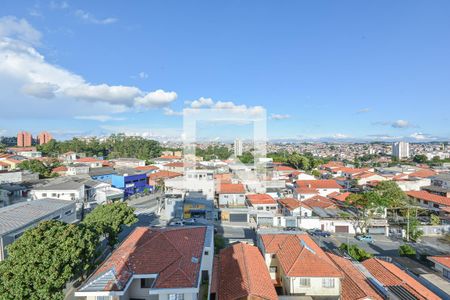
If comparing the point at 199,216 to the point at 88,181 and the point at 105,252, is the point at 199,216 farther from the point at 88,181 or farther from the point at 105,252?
the point at 88,181

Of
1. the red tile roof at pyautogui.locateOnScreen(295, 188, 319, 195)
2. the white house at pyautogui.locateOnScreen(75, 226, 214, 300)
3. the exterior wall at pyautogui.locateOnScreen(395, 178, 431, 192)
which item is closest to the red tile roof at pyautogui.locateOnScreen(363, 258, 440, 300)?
the white house at pyautogui.locateOnScreen(75, 226, 214, 300)

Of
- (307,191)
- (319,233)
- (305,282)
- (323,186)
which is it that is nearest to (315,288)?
(305,282)

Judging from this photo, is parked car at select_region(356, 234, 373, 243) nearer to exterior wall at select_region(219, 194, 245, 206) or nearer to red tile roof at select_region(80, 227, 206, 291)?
exterior wall at select_region(219, 194, 245, 206)

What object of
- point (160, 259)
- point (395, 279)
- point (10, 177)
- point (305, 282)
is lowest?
point (395, 279)

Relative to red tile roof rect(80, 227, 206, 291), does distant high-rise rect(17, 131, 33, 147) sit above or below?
above

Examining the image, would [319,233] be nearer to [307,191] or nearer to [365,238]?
[365,238]

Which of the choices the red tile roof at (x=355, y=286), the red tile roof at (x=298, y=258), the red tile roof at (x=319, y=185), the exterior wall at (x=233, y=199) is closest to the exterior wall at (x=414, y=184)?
the red tile roof at (x=319, y=185)
